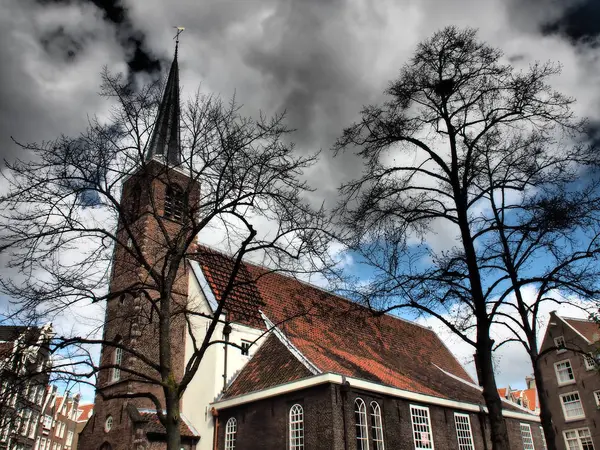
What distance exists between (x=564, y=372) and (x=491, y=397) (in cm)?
2991

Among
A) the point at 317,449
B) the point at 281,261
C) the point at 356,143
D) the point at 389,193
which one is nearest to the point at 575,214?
the point at 389,193

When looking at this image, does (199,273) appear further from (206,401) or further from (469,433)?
(469,433)

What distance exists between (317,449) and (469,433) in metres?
9.28

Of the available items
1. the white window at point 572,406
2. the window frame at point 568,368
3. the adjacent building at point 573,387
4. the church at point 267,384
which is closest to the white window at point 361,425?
the church at point 267,384

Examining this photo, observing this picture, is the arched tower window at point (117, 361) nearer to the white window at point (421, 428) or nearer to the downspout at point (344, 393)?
the downspout at point (344, 393)

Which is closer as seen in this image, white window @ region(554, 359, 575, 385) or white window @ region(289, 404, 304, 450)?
white window @ region(289, 404, 304, 450)

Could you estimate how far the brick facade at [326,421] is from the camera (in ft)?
50.2

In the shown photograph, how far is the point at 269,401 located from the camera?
16.9 meters

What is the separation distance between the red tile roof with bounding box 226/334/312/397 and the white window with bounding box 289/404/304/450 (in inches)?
39.4

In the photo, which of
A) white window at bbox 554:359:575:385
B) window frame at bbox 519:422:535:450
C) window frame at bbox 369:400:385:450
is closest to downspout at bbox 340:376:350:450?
window frame at bbox 369:400:385:450

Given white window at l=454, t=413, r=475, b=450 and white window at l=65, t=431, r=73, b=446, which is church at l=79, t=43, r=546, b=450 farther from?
white window at l=65, t=431, r=73, b=446

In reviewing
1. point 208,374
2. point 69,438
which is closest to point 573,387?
point 208,374

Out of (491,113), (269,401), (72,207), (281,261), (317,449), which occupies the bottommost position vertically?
(317,449)

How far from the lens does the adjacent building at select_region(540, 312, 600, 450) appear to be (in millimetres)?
31641
